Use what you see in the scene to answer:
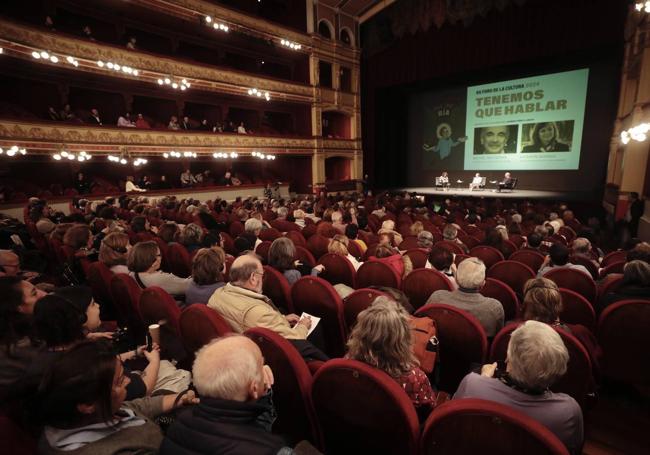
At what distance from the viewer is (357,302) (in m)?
2.51

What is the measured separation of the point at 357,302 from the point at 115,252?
2471mm

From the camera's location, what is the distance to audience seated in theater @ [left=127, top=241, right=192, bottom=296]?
3043mm

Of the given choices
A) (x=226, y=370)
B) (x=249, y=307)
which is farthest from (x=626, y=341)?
(x=226, y=370)

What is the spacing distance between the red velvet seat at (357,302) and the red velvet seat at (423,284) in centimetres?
70

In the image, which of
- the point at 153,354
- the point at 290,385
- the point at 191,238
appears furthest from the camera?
the point at 191,238

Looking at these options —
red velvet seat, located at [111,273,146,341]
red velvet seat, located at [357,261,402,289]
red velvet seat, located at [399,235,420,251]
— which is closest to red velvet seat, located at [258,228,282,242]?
red velvet seat, located at [399,235,420,251]

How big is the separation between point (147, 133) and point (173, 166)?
2751mm

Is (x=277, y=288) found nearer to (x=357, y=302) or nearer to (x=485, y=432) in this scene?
(x=357, y=302)

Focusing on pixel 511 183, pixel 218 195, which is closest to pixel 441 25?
pixel 511 183

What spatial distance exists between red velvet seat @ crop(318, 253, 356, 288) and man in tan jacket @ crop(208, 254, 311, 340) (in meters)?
1.29

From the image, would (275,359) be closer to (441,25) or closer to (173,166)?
(173,166)

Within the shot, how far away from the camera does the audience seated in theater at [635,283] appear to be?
2488 millimetres

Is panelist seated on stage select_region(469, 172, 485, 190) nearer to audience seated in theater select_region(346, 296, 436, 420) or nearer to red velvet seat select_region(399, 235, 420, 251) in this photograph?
red velvet seat select_region(399, 235, 420, 251)

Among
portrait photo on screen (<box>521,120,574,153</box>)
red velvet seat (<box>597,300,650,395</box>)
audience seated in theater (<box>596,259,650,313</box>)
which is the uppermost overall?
portrait photo on screen (<box>521,120,574,153</box>)
